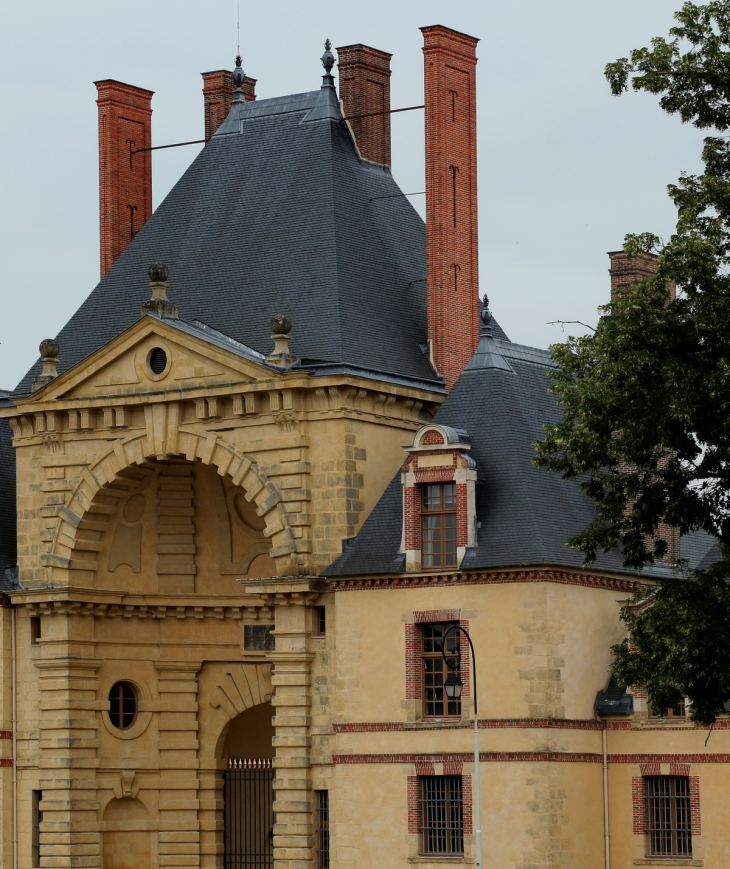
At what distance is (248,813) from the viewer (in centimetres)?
6006

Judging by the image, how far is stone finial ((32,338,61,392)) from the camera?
5812 cm

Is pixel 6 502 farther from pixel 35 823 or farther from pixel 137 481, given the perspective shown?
pixel 35 823

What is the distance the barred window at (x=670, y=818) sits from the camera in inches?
1991

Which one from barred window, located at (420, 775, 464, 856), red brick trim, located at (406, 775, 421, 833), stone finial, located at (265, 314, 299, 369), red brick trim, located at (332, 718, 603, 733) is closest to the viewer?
red brick trim, located at (332, 718, 603, 733)

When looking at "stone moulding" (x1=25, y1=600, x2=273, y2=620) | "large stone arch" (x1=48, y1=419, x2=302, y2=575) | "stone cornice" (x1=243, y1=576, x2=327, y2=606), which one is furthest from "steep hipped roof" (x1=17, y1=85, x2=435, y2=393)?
"stone moulding" (x1=25, y1=600, x2=273, y2=620)

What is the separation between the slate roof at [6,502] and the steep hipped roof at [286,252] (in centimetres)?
318

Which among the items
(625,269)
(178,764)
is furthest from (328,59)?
(178,764)

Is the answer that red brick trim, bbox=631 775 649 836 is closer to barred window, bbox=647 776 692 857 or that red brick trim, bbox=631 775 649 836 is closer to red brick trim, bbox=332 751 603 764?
barred window, bbox=647 776 692 857

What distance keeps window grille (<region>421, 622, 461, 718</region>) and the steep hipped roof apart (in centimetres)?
681

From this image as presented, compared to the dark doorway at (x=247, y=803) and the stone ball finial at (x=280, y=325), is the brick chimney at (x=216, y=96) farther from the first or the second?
the dark doorway at (x=247, y=803)

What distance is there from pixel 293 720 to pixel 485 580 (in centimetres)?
611

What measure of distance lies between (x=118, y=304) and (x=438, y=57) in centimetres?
1073

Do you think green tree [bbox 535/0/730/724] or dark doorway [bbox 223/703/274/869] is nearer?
green tree [bbox 535/0/730/724]

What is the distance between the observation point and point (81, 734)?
57.6 m
